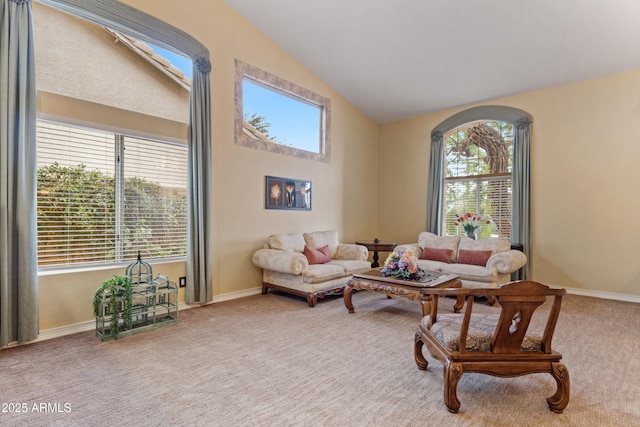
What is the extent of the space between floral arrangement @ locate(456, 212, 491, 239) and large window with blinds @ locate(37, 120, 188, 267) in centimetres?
453

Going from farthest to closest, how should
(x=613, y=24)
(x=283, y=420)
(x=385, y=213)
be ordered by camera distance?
(x=385, y=213) < (x=613, y=24) < (x=283, y=420)

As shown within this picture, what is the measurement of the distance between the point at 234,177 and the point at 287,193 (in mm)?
1038

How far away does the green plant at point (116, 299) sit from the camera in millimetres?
3127

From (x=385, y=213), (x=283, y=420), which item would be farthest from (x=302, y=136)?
(x=283, y=420)

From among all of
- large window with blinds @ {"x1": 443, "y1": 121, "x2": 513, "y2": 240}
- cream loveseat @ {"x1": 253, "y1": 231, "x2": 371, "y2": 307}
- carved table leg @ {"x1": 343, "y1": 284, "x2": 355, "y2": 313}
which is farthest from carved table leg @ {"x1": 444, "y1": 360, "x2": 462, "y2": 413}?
large window with blinds @ {"x1": 443, "y1": 121, "x2": 513, "y2": 240}

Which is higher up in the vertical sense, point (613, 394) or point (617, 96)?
point (617, 96)

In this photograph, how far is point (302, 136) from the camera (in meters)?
5.92

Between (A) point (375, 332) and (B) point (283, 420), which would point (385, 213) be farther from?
(B) point (283, 420)

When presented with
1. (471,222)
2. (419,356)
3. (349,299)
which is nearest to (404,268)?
(349,299)

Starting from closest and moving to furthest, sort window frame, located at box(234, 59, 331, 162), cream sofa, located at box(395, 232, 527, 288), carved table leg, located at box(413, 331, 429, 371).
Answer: carved table leg, located at box(413, 331, 429, 371) → cream sofa, located at box(395, 232, 527, 288) → window frame, located at box(234, 59, 331, 162)

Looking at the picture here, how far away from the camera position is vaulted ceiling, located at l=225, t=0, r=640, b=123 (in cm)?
401

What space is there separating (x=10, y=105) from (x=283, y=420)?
3.47 m

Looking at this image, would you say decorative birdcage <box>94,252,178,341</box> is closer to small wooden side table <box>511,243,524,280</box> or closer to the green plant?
the green plant

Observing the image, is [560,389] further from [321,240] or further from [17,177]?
[17,177]
